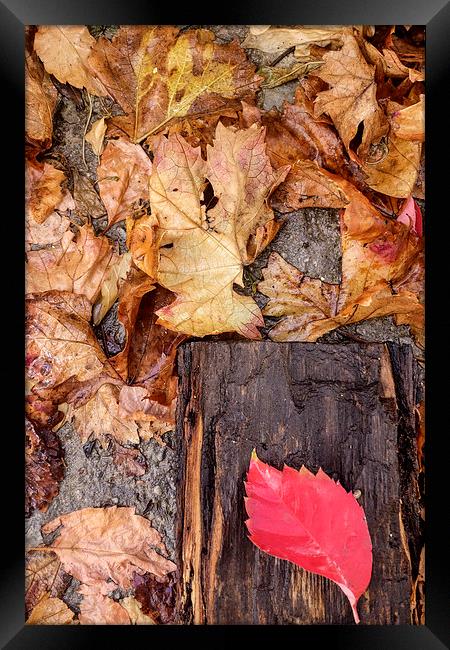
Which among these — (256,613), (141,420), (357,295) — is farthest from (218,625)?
(357,295)

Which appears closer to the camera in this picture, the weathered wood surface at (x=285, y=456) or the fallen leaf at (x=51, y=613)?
the weathered wood surface at (x=285, y=456)

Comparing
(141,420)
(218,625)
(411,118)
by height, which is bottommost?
(218,625)

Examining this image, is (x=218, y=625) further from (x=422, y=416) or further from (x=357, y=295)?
(x=357, y=295)

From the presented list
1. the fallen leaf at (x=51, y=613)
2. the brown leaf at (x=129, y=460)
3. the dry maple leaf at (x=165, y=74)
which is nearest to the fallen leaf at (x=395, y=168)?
the dry maple leaf at (x=165, y=74)

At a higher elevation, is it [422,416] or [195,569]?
[422,416]

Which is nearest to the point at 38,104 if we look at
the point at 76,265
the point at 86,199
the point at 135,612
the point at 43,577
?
the point at 86,199

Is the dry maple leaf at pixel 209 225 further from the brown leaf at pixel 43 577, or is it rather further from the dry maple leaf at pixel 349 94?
the brown leaf at pixel 43 577

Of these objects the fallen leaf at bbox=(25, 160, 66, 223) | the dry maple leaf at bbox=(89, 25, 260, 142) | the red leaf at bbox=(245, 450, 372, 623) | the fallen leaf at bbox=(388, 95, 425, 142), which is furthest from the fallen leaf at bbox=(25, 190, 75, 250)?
the fallen leaf at bbox=(388, 95, 425, 142)

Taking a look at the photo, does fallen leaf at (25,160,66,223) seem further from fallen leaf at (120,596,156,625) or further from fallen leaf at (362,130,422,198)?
fallen leaf at (120,596,156,625)
